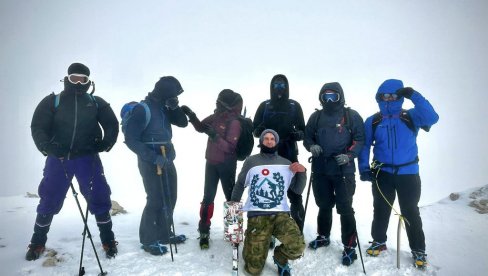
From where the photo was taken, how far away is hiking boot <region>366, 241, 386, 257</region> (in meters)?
5.95

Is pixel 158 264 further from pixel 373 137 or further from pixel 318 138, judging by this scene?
pixel 373 137

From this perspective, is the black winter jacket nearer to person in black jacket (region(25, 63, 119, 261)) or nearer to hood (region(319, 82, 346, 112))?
person in black jacket (region(25, 63, 119, 261))

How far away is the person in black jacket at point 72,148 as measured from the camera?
5.45m

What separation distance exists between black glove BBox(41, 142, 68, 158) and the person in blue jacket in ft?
20.4

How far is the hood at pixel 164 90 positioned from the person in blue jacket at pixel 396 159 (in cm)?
447

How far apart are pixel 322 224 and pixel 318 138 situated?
200 centimetres

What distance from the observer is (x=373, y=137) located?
20.1ft

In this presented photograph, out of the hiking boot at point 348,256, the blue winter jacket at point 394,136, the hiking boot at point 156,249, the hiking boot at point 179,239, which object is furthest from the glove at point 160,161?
the blue winter jacket at point 394,136

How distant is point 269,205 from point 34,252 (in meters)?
4.74

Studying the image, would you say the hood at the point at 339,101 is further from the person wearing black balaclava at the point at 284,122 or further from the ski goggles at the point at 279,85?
the ski goggles at the point at 279,85

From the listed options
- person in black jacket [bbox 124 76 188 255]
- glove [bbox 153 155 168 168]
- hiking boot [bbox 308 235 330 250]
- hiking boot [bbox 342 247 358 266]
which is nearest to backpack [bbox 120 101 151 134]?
person in black jacket [bbox 124 76 188 255]

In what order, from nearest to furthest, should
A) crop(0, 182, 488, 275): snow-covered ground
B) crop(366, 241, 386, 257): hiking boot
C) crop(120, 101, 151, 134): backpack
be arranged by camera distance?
crop(0, 182, 488, 275): snow-covered ground → crop(120, 101, 151, 134): backpack → crop(366, 241, 386, 257): hiking boot

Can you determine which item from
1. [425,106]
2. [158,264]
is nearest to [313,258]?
[158,264]

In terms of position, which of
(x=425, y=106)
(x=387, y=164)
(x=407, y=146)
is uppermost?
(x=425, y=106)
